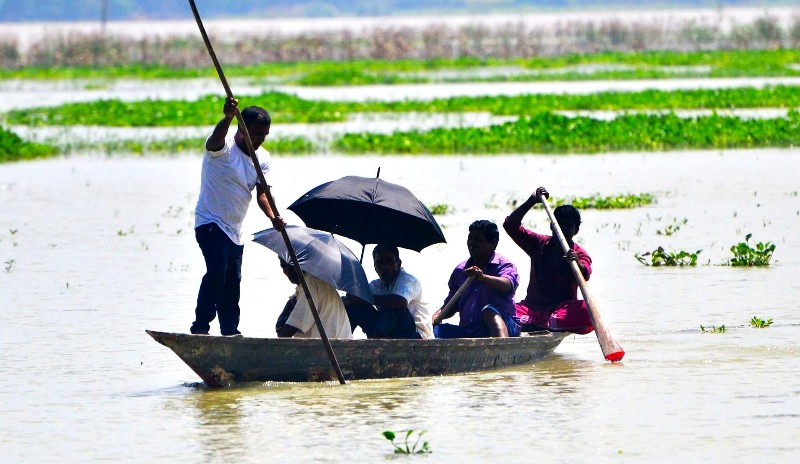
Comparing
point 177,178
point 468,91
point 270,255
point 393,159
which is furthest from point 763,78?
point 270,255

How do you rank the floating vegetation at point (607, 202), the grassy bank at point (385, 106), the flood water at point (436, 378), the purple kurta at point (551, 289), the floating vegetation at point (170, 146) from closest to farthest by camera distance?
1. the flood water at point (436, 378)
2. the purple kurta at point (551, 289)
3. the floating vegetation at point (607, 202)
4. the floating vegetation at point (170, 146)
5. the grassy bank at point (385, 106)

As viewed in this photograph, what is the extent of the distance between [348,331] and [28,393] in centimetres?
176

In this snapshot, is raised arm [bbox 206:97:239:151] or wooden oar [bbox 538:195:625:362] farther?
wooden oar [bbox 538:195:625:362]

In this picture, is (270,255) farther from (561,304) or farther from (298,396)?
(298,396)

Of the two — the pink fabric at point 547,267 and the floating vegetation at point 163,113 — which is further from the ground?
the pink fabric at point 547,267

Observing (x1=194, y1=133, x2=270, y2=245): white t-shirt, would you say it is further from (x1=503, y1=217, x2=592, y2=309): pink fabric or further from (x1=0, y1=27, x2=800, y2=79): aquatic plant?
(x1=0, y1=27, x2=800, y2=79): aquatic plant

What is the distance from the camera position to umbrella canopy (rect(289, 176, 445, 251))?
349 inches

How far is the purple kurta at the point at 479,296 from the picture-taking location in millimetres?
9039

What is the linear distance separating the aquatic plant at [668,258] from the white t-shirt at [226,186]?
501 cm

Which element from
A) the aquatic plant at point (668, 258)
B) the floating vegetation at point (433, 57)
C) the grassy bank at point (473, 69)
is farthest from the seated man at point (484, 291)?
the floating vegetation at point (433, 57)

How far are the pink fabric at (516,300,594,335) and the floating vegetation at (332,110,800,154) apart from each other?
520 inches

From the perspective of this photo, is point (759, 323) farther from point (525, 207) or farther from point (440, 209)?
point (440, 209)

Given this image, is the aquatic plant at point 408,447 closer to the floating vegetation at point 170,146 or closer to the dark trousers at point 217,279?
the dark trousers at point 217,279

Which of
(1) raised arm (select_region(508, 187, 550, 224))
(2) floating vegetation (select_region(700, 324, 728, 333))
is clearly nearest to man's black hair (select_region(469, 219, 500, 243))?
(1) raised arm (select_region(508, 187, 550, 224))
